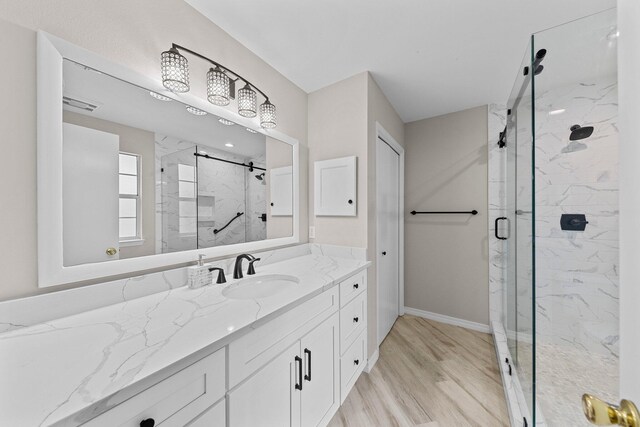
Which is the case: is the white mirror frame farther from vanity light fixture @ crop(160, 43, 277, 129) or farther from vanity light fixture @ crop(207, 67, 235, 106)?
vanity light fixture @ crop(207, 67, 235, 106)

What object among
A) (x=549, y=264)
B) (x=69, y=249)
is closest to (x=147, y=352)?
(x=69, y=249)

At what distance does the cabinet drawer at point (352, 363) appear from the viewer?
4.76 ft

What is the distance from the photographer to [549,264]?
1475 mm

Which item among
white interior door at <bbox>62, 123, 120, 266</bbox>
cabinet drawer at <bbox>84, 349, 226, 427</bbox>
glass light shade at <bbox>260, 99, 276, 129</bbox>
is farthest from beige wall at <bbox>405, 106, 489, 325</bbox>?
white interior door at <bbox>62, 123, 120, 266</bbox>

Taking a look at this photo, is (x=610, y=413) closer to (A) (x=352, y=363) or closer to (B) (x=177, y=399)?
(B) (x=177, y=399)

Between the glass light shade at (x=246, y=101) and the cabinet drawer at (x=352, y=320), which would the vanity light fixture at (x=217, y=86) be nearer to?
the glass light shade at (x=246, y=101)

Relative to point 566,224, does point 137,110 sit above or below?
above

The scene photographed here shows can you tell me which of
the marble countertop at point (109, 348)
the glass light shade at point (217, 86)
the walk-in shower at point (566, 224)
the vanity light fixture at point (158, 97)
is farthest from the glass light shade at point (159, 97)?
the walk-in shower at point (566, 224)

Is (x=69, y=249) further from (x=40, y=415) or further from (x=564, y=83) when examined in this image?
(x=564, y=83)

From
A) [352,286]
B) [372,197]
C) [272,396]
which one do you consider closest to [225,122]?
[372,197]

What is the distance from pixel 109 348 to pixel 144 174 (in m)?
0.74

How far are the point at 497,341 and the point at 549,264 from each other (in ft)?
3.21

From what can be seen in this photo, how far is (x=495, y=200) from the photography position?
2418 mm

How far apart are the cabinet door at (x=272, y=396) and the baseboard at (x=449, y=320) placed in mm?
2188
